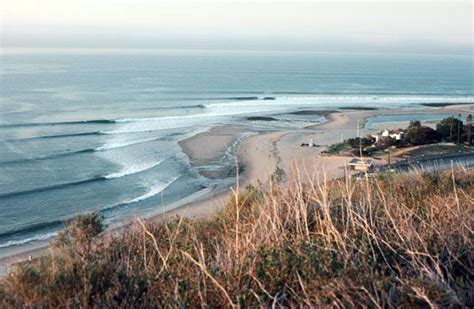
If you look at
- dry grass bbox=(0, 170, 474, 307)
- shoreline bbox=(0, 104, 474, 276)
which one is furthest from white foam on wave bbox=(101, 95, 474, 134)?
dry grass bbox=(0, 170, 474, 307)

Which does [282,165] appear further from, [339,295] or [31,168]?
[339,295]

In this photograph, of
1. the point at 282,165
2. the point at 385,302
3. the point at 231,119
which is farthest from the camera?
the point at 231,119

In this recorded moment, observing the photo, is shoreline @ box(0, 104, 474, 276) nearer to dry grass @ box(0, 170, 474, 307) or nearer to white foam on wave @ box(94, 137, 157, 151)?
white foam on wave @ box(94, 137, 157, 151)

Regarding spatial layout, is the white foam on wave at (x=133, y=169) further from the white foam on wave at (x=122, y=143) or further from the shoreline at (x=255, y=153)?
the white foam on wave at (x=122, y=143)

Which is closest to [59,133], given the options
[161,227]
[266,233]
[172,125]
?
[172,125]

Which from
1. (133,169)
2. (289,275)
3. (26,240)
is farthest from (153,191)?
(289,275)

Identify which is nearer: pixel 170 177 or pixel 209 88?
pixel 170 177
